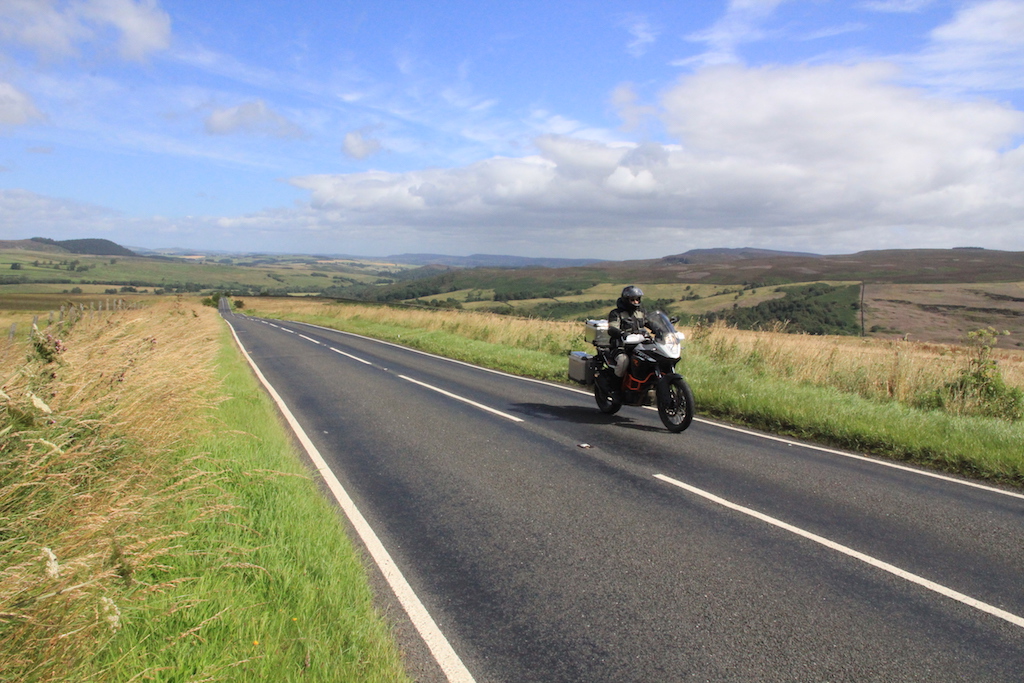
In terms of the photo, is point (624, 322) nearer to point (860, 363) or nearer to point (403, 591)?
point (860, 363)

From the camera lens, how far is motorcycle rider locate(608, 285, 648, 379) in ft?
30.2

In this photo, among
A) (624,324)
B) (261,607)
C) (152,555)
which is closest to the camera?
(152,555)

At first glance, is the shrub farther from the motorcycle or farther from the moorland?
the motorcycle

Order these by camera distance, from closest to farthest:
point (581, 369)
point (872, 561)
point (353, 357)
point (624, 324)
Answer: point (872, 561) → point (624, 324) → point (581, 369) → point (353, 357)

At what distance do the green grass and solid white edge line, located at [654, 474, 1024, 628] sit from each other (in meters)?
3.32

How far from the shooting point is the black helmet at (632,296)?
30.8 ft

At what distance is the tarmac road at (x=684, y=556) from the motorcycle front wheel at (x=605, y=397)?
121cm

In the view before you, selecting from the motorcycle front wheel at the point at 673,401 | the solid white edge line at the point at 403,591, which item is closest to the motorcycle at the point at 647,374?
the motorcycle front wheel at the point at 673,401

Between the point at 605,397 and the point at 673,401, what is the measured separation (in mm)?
1455

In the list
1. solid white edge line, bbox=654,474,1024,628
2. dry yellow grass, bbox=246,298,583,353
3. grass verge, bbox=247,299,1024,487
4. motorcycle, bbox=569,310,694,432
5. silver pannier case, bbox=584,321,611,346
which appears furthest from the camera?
dry yellow grass, bbox=246,298,583,353

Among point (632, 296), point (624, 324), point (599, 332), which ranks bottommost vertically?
point (599, 332)

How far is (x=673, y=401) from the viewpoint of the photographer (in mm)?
8508

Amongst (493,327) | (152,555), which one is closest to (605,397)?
(152,555)

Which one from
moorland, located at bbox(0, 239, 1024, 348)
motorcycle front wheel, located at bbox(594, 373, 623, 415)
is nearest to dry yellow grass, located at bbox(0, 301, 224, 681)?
motorcycle front wheel, located at bbox(594, 373, 623, 415)
